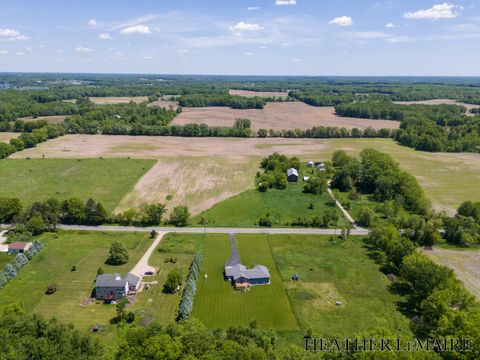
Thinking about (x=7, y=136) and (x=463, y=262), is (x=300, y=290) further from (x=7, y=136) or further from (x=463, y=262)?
(x=7, y=136)

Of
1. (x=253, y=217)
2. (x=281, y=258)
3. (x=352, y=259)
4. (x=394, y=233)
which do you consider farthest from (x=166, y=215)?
(x=394, y=233)

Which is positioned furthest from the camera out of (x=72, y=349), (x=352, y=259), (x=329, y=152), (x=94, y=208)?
(x=329, y=152)

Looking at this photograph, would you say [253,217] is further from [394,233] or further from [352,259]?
[394,233]

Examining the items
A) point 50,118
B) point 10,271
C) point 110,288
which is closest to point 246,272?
point 110,288

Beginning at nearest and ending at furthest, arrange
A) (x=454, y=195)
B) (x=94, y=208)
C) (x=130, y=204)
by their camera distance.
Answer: (x=94, y=208), (x=130, y=204), (x=454, y=195)

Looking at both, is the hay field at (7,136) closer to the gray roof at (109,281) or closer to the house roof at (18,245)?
the house roof at (18,245)

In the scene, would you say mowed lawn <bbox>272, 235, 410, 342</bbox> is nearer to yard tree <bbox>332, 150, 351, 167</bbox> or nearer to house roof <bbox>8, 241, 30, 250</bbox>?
house roof <bbox>8, 241, 30, 250</bbox>

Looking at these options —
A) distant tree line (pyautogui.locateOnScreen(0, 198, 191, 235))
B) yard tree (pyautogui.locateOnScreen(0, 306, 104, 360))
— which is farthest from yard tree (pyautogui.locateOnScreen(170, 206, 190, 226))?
yard tree (pyautogui.locateOnScreen(0, 306, 104, 360))
